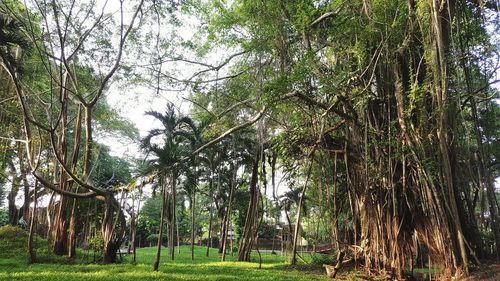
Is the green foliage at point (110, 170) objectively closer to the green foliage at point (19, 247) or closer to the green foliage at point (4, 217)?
the green foliage at point (19, 247)

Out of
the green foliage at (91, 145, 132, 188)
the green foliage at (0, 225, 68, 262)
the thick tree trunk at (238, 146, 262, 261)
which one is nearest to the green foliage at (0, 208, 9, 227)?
the green foliage at (91, 145, 132, 188)

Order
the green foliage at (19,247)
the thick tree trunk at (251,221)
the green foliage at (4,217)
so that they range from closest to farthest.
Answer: the green foliage at (19,247)
the thick tree trunk at (251,221)
the green foliage at (4,217)

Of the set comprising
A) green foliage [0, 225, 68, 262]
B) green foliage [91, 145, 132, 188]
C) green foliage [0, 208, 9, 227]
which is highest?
green foliage [91, 145, 132, 188]

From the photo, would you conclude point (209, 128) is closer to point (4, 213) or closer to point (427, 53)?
point (427, 53)

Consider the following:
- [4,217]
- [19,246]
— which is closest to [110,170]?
[4,217]

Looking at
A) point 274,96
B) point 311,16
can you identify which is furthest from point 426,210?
point 311,16

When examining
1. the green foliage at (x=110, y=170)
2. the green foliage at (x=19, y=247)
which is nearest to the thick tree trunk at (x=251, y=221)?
the green foliage at (x=19, y=247)

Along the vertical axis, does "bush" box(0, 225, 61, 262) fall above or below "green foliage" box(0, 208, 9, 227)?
below

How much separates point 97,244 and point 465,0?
9.70 meters

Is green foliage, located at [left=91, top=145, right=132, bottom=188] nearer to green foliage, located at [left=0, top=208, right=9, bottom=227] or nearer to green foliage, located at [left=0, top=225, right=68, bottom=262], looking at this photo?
green foliage, located at [left=0, top=225, right=68, bottom=262]

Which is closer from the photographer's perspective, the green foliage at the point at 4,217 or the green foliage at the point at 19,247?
the green foliage at the point at 19,247

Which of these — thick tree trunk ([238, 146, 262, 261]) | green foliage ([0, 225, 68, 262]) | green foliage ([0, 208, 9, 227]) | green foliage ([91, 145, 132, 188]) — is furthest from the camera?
green foliage ([0, 208, 9, 227])

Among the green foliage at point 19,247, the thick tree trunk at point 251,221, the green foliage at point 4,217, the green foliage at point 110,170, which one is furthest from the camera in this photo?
the green foliage at point 4,217

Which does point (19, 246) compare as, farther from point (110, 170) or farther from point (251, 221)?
point (110, 170)
